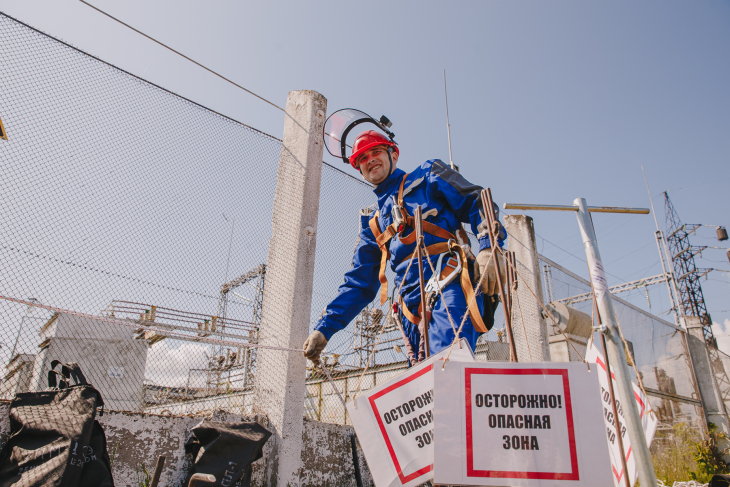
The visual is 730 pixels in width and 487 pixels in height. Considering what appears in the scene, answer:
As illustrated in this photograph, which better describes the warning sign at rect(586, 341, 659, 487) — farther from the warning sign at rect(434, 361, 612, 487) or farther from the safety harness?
the safety harness

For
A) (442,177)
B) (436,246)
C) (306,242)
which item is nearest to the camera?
(436,246)

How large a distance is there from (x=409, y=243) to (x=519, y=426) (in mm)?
1691

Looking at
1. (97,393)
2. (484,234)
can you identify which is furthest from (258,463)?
(484,234)

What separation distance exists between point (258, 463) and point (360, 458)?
82 centimetres

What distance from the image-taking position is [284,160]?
150 inches

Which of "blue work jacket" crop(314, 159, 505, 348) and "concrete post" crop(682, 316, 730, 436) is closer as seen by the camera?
"blue work jacket" crop(314, 159, 505, 348)

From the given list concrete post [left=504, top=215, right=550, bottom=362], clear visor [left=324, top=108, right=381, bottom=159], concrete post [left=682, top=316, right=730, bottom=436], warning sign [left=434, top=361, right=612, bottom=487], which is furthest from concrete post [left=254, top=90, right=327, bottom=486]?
concrete post [left=682, top=316, right=730, bottom=436]

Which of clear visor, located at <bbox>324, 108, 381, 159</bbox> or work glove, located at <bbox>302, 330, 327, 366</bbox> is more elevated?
clear visor, located at <bbox>324, 108, 381, 159</bbox>

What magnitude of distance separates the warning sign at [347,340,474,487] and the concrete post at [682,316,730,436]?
48.4 feet

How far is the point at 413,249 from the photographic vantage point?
2.88 meters

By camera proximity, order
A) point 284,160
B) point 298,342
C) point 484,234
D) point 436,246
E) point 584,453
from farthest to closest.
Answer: point 284,160
point 298,342
point 436,246
point 484,234
point 584,453

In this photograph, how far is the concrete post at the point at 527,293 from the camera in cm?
559

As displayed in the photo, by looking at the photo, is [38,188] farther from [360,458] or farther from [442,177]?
[360,458]

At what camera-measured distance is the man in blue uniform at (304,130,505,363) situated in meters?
2.46
